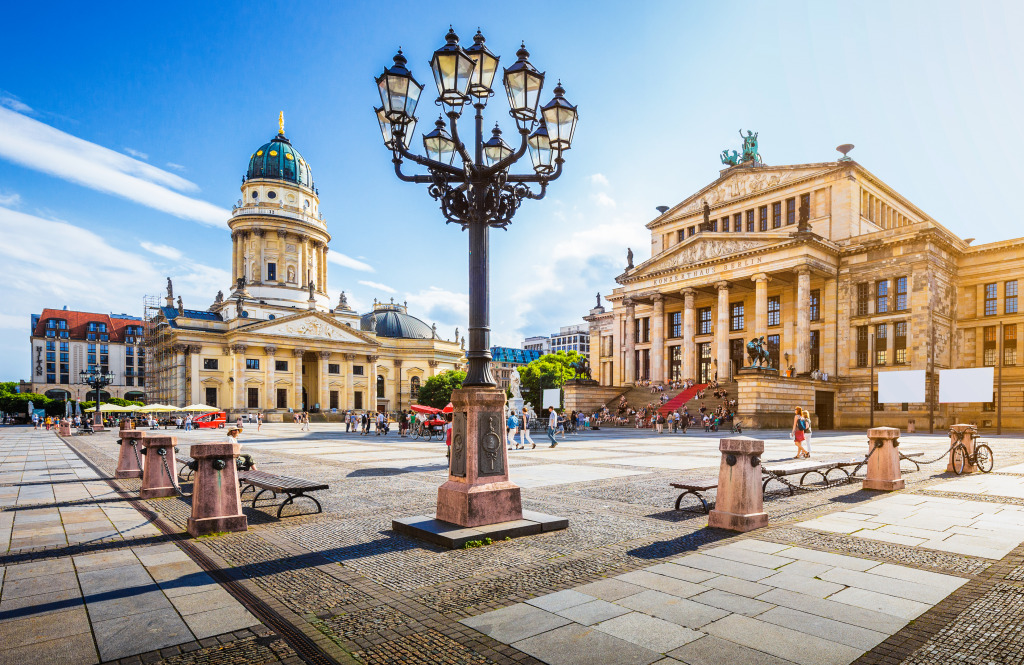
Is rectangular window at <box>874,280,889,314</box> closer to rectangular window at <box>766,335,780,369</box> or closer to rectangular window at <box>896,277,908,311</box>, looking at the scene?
rectangular window at <box>896,277,908,311</box>

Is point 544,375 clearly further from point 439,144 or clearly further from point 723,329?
point 439,144

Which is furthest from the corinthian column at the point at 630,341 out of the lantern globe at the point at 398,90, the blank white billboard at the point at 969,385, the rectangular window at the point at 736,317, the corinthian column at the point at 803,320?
the lantern globe at the point at 398,90

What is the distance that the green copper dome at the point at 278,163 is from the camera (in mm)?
89562

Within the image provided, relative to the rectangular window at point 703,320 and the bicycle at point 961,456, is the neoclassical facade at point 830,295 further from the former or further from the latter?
the bicycle at point 961,456

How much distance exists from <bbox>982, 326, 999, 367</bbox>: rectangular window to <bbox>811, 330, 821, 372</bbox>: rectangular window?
449 inches

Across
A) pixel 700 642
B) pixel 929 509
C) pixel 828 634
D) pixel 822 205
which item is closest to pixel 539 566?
pixel 700 642

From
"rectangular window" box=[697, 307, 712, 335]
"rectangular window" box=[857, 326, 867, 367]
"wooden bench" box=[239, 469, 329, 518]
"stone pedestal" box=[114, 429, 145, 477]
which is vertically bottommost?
"stone pedestal" box=[114, 429, 145, 477]

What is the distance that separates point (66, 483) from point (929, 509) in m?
18.2

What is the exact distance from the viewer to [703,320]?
56.8m

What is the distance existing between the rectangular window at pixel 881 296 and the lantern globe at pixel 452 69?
148 ft

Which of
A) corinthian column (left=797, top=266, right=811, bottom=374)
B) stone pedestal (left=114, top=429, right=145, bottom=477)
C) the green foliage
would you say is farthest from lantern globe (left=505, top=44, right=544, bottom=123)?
the green foliage

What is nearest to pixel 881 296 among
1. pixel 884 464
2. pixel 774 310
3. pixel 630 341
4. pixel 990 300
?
pixel 774 310

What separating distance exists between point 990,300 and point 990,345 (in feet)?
11.4

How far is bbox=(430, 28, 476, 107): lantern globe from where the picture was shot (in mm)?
8055
